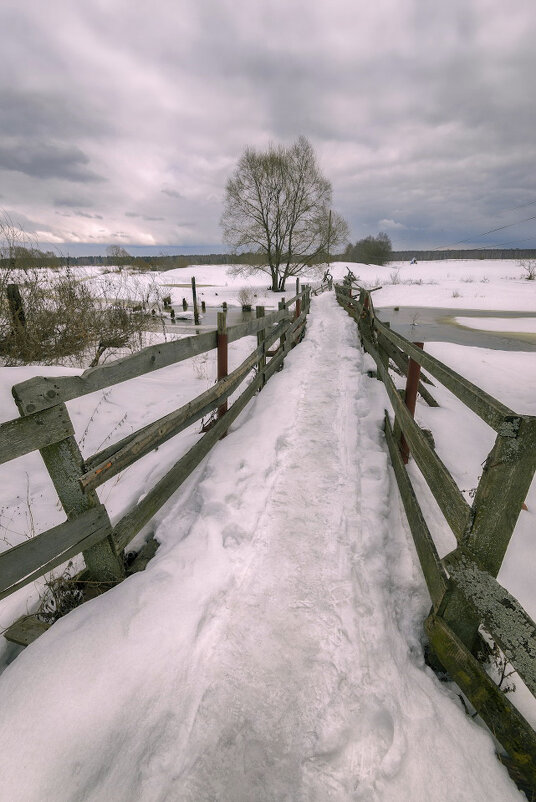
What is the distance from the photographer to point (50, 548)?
169cm

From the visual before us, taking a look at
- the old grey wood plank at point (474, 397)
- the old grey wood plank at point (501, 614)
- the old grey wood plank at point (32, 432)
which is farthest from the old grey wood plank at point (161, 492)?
the old grey wood plank at point (474, 397)

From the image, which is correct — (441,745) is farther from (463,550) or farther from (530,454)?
(530,454)

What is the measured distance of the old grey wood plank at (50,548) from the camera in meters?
1.54

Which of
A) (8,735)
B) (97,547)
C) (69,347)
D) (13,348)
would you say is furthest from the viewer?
(69,347)

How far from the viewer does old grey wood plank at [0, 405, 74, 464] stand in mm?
1473

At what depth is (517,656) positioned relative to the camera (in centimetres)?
131

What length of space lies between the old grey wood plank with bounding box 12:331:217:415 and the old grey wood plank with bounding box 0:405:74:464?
0.05 meters

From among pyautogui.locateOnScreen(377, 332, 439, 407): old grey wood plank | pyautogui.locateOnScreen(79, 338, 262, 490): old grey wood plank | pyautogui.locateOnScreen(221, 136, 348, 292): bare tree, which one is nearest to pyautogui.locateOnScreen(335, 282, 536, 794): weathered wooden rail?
pyautogui.locateOnScreen(79, 338, 262, 490): old grey wood plank

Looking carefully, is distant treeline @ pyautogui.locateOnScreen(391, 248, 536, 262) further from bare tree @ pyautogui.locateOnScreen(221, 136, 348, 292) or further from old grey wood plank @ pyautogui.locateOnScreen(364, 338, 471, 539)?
old grey wood plank @ pyautogui.locateOnScreen(364, 338, 471, 539)

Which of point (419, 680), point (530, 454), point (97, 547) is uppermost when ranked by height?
point (530, 454)

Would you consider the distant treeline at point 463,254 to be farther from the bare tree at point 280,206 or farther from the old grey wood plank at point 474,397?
the old grey wood plank at point 474,397

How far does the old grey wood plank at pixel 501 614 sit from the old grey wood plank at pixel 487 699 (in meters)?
0.25

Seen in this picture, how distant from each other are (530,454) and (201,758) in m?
1.92

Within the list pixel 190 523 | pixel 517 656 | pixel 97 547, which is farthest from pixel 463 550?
pixel 97 547
